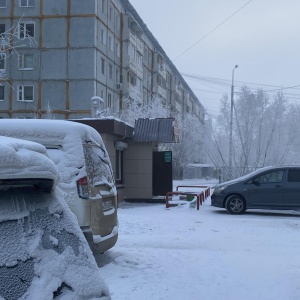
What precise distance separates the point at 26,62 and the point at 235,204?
30062 millimetres

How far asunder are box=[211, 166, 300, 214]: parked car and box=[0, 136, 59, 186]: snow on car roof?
44.0ft

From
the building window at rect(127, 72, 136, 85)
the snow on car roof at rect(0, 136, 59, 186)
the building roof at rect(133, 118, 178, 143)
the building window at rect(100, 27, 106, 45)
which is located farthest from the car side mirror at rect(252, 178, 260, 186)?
the building window at rect(127, 72, 136, 85)

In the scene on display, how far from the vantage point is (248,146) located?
88.3ft

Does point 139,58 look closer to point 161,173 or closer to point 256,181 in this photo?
point 161,173

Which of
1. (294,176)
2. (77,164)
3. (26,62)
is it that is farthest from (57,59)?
(77,164)

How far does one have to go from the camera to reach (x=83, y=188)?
6.83m

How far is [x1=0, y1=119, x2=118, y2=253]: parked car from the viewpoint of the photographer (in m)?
6.76

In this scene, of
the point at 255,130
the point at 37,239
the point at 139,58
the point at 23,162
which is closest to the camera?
the point at 23,162

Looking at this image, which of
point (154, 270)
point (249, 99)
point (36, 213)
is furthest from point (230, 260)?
point (249, 99)

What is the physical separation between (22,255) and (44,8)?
133 feet

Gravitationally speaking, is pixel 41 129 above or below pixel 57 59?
below

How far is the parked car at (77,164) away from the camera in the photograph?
676 centimetres

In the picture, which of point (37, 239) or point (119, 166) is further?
point (119, 166)

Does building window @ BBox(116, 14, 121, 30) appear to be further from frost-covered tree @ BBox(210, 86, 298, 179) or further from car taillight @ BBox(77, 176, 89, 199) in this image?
car taillight @ BBox(77, 176, 89, 199)
